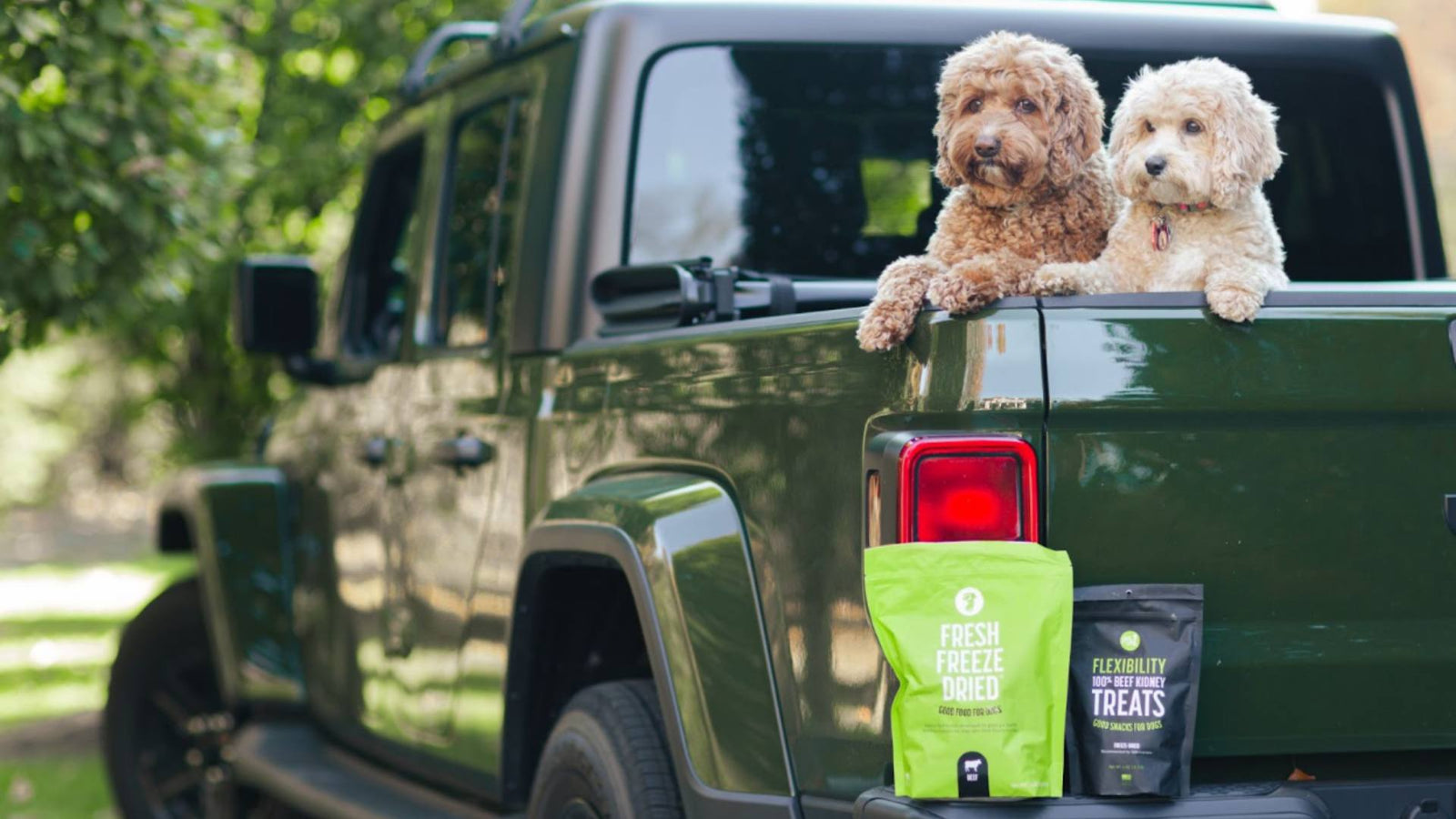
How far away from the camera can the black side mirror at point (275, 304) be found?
5637 millimetres

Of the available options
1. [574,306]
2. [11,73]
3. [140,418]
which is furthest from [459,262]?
[140,418]

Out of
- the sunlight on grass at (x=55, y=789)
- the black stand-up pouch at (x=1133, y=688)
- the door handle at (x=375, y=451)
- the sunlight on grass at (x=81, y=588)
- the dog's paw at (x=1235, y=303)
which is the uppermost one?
the dog's paw at (x=1235, y=303)

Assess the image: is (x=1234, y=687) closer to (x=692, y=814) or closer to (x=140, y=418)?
(x=692, y=814)

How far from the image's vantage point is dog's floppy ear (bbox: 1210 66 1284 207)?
298cm

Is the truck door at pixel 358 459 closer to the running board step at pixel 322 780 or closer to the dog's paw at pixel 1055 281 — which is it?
the running board step at pixel 322 780

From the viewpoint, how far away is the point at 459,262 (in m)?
4.83

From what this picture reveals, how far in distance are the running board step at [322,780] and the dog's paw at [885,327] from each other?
192cm

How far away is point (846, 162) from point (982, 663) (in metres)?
1.85

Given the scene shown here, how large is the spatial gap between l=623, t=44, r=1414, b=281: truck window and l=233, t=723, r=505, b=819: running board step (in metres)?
1.42

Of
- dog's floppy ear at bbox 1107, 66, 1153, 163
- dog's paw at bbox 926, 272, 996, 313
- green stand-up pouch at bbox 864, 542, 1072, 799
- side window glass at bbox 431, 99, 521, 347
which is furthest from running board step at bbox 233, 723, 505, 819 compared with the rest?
dog's floppy ear at bbox 1107, 66, 1153, 163

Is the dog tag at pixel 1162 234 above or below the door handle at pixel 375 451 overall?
above

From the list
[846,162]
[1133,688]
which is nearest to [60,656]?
[846,162]

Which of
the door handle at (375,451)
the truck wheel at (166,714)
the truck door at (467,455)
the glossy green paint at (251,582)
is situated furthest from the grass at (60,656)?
the truck door at (467,455)

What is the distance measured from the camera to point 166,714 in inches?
260
